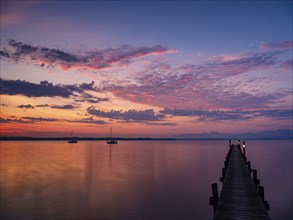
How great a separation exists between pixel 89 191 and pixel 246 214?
78.1 feet

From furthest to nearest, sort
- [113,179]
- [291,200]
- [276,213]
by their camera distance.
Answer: [113,179], [291,200], [276,213]

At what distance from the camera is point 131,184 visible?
3772 centimetres

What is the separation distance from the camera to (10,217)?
21750 mm

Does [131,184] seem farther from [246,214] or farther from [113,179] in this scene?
[246,214]

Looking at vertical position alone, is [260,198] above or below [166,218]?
above

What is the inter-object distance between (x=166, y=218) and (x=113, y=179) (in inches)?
852

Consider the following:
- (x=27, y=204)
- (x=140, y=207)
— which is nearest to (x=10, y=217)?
(x=27, y=204)

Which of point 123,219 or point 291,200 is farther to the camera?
point 291,200

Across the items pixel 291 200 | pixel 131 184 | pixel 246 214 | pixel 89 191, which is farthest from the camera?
pixel 131 184

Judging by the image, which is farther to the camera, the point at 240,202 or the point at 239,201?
the point at 239,201

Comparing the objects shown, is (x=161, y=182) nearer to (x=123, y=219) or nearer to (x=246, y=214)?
(x=123, y=219)

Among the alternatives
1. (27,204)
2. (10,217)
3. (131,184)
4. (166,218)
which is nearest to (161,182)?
(131,184)

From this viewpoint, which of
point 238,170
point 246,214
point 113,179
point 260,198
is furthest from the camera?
point 113,179

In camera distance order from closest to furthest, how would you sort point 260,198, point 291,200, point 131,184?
point 260,198, point 291,200, point 131,184
